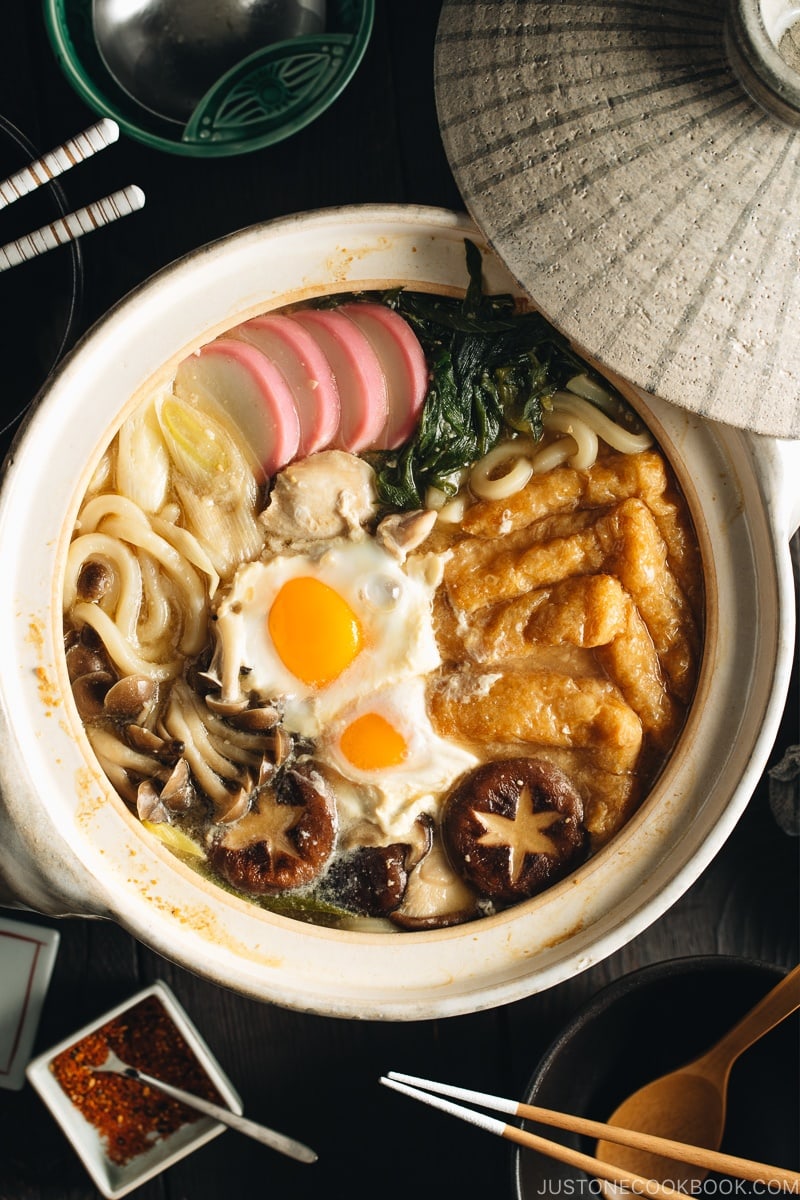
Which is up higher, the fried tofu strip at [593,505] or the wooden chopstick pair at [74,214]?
the wooden chopstick pair at [74,214]

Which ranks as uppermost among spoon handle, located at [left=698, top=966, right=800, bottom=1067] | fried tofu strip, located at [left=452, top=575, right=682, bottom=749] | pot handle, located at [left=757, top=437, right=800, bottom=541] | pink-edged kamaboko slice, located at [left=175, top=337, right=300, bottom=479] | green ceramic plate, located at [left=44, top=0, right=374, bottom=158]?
green ceramic plate, located at [left=44, top=0, right=374, bottom=158]

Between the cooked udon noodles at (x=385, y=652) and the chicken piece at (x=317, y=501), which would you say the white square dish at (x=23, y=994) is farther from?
the chicken piece at (x=317, y=501)

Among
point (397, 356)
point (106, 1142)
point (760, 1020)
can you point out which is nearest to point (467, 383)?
point (397, 356)

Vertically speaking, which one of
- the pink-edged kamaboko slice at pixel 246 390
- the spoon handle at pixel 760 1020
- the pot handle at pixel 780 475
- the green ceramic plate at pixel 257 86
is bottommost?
the spoon handle at pixel 760 1020

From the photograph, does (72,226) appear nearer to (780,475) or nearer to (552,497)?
(552,497)

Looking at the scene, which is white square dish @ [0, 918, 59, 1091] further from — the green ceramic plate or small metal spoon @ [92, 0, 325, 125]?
small metal spoon @ [92, 0, 325, 125]

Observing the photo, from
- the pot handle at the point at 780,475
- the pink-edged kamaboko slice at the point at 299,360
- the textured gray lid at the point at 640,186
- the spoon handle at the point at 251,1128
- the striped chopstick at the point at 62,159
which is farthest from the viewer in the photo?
the spoon handle at the point at 251,1128

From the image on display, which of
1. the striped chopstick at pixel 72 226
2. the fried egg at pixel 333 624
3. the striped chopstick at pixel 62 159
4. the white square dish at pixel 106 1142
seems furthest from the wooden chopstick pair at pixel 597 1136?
the striped chopstick at pixel 62 159

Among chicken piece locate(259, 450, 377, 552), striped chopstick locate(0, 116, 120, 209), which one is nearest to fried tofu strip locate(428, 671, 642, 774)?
chicken piece locate(259, 450, 377, 552)
